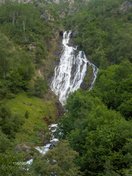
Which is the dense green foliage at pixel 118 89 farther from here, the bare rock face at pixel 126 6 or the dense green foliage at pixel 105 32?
the bare rock face at pixel 126 6

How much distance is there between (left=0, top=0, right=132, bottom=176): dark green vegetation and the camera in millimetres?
46656

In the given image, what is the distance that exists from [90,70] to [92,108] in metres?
38.9

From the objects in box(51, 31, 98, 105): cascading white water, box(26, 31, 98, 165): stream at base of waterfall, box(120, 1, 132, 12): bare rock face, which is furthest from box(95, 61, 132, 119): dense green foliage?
box(120, 1, 132, 12): bare rock face

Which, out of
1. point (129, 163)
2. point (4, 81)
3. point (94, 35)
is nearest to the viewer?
point (129, 163)

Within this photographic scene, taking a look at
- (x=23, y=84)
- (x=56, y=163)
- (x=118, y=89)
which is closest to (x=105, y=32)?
(x=23, y=84)

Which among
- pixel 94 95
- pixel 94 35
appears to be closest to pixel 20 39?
pixel 94 35

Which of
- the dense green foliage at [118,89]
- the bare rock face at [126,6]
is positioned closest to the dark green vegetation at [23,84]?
the dense green foliage at [118,89]

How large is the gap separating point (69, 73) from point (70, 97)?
1159 inches

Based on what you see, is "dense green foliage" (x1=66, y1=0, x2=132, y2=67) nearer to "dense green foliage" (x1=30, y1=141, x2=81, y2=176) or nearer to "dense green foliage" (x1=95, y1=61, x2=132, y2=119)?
"dense green foliage" (x1=95, y1=61, x2=132, y2=119)

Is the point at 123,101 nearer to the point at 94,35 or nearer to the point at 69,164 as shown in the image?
the point at 69,164

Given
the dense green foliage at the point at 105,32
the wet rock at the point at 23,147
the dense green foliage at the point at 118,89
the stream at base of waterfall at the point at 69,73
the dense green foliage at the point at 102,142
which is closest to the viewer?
the dense green foliage at the point at 102,142

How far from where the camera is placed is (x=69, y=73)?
103 m

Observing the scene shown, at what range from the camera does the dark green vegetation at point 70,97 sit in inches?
1837

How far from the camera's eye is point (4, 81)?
3529 inches
